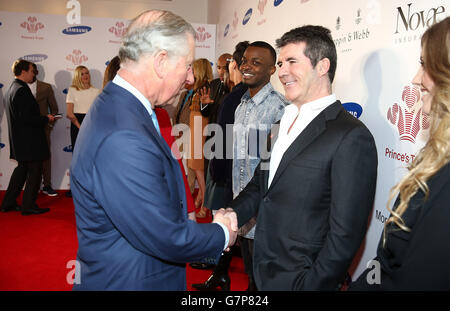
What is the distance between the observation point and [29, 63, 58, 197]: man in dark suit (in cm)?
591

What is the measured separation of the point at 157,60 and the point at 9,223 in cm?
449

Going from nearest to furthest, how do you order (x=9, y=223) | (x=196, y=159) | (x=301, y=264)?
(x=301, y=264), (x=9, y=223), (x=196, y=159)

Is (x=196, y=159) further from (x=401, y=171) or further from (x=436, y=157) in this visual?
(x=436, y=157)

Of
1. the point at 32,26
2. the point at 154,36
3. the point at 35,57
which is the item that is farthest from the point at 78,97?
the point at 154,36

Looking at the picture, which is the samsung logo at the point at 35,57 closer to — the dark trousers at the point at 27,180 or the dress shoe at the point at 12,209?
the dark trousers at the point at 27,180

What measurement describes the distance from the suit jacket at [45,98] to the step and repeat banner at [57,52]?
0.26 meters

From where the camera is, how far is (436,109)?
1.12 m

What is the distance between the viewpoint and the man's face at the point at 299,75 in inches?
67.6

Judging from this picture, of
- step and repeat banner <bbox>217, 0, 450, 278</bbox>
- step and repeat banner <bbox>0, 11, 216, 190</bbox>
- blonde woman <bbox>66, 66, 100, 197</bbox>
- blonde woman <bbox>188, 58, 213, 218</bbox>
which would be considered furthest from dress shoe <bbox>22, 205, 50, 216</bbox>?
step and repeat banner <bbox>217, 0, 450, 278</bbox>

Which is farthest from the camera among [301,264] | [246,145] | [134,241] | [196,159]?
Answer: [196,159]

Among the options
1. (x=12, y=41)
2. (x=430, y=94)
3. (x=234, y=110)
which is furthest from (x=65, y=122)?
(x=430, y=94)

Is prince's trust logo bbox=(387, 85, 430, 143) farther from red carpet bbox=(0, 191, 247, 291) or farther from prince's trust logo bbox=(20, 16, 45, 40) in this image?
prince's trust logo bbox=(20, 16, 45, 40)

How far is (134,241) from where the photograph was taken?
3.96 ft

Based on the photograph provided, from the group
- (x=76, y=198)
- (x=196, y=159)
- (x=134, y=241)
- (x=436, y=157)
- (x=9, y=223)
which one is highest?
(x=436, y=157)
